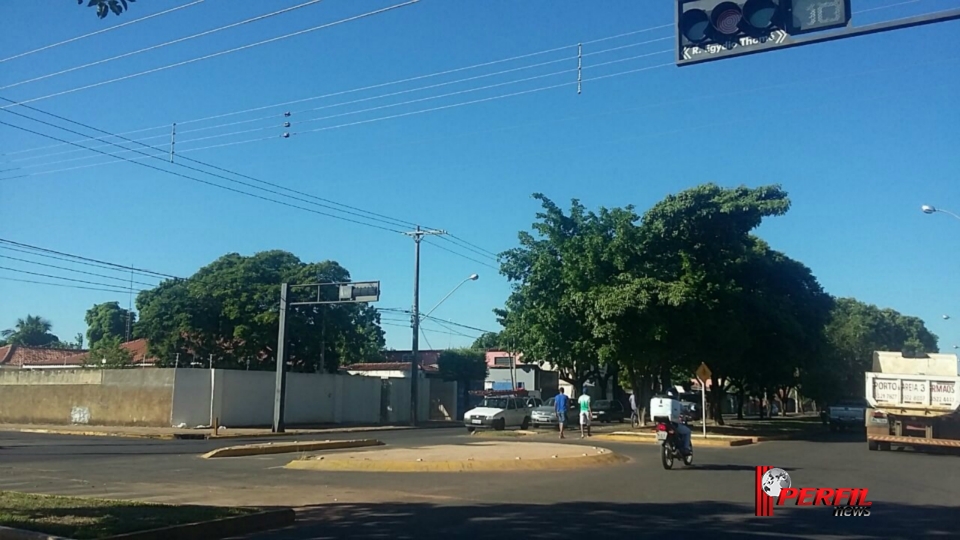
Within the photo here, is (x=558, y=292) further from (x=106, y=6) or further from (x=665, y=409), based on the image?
(x=106, y=6)

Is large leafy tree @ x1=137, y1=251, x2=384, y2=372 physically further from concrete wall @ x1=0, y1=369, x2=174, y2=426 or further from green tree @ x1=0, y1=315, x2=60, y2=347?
green tree @ x1=0, y1=315, x2=60, y2=347

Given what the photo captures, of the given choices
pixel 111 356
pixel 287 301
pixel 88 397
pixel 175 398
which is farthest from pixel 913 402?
pixel 111 356

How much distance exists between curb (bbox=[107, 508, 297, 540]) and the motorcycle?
8.89 meters

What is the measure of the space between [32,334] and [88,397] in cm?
7701

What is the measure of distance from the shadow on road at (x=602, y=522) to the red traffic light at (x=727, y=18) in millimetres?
5704

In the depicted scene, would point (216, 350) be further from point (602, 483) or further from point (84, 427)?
point (602, 483)

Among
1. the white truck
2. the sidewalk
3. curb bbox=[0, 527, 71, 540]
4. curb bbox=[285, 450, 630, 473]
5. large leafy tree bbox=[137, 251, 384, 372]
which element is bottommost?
the sidewalk

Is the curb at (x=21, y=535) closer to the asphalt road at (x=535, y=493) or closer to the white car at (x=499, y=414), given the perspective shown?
the asphalt road at (x=535, y=493)

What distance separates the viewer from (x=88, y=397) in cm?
4291

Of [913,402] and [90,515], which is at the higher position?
[913,402]

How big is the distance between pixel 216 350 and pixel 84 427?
466 inches

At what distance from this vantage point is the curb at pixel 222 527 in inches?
360

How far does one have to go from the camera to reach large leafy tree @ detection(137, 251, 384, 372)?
50188mm

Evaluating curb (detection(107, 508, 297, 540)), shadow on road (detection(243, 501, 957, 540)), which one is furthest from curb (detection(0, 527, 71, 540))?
shadow on road (detection(243, 501, 957, 540))
